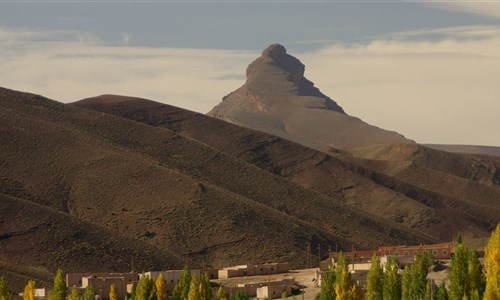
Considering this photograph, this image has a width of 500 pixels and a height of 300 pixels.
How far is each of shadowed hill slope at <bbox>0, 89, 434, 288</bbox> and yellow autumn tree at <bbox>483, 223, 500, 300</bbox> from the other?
52.7 meters

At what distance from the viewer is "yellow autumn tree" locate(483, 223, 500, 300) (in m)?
92.7

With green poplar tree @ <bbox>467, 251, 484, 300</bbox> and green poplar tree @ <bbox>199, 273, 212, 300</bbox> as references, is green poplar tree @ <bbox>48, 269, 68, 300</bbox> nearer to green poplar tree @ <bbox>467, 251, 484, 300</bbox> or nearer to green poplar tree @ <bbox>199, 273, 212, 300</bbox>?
green poplar tree @ <bbox>199, 273, 212, 300</bbox>

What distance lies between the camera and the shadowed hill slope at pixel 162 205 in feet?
527

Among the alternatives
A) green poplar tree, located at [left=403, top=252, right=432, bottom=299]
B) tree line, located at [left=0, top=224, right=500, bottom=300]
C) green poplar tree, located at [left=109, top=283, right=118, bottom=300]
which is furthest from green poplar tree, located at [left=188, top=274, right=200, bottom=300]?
green poplar tree, located at [left=403, top=252, right=432, bottom=299]

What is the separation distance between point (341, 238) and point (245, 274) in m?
39.4


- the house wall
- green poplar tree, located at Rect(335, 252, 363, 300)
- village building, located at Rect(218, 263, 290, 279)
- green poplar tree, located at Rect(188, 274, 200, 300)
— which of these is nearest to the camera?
green poplar tree, located at Rect(188, 274, 200, 300)

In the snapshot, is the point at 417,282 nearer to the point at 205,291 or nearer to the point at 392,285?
the point at 392,285

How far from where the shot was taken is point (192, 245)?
161500mm

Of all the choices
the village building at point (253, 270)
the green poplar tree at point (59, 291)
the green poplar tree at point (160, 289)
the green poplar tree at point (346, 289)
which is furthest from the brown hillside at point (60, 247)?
the green poplar tree at point (346, 289)

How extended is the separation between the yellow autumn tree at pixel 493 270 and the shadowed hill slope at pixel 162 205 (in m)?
52.7

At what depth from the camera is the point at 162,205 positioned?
17275cm

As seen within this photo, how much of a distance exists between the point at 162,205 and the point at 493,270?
261 feet

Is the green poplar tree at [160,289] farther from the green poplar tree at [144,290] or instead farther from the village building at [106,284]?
the village building at [106,284]

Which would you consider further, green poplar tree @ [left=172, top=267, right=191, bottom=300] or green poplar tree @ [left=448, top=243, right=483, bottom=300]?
green poplar tree @ [left=172, top=267, right=191, bottom=300]
